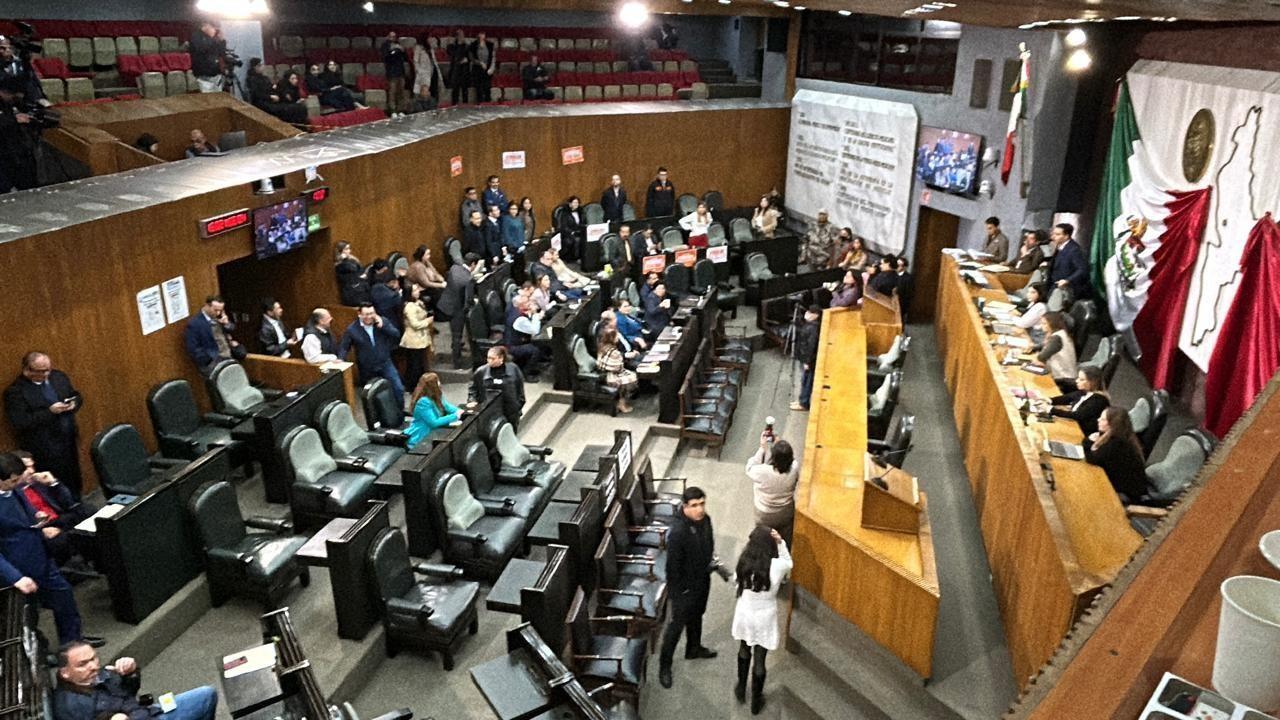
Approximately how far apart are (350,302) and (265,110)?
494cm

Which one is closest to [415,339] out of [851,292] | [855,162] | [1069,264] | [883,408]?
[883,408]

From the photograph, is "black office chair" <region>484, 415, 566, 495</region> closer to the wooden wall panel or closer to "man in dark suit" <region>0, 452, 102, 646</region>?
the wooden wall panel

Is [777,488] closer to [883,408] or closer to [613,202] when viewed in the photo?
[883,408]

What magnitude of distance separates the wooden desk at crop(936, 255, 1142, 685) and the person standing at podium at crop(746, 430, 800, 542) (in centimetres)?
146

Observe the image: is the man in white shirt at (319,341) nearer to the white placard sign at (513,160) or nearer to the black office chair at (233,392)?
the black office chair at (233,392)

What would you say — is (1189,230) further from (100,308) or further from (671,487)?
(100,308)

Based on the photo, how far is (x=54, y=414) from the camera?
21.1 ft

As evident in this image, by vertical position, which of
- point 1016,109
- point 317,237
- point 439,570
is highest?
point 1016,109

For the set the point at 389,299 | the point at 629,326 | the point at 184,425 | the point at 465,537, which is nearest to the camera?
the point at 465,537

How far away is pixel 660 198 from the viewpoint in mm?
15227

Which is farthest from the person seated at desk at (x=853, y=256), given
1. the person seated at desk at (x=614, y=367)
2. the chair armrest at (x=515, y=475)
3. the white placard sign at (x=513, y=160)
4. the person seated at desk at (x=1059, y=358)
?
the chair armrest at (x=515, y=475)

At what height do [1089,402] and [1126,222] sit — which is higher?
[1126,222]

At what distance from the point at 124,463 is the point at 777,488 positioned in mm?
4765

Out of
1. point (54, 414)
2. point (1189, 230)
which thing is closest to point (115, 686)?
point (54, 414)
